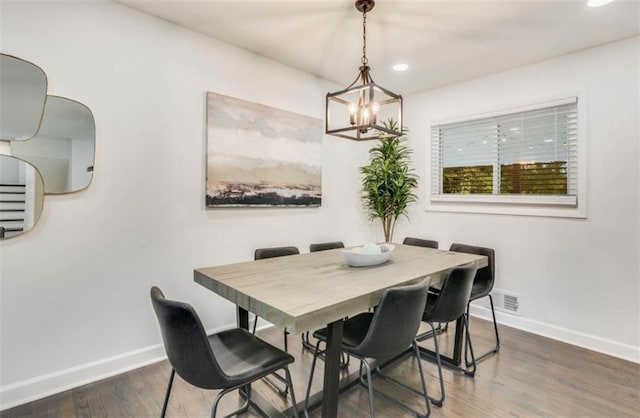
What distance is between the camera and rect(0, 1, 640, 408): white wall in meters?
2.12

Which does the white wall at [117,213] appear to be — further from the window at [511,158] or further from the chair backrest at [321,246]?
the window at [511,158]

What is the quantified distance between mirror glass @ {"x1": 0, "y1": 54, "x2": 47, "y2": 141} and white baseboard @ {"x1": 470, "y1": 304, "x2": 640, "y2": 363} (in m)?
4.23

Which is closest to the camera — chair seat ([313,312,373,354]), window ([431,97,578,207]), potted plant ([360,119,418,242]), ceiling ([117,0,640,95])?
chair seat ([313,312,373,354])

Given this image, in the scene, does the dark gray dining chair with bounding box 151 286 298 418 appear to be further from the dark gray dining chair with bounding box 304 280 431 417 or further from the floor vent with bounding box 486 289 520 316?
the floor vent with bounding box 486 289 520 316

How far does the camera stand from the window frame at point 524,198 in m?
3.01

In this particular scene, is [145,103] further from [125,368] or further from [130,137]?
[125,368]

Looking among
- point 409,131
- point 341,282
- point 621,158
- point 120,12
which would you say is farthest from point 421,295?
point 409,131

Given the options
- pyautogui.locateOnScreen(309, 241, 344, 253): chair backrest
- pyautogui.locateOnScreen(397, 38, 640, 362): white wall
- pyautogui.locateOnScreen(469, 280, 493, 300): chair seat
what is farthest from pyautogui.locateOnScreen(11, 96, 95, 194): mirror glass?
pyautogui.locateOnScreen(397, 38, 640, 362): white wall

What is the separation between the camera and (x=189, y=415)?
195 centimetres

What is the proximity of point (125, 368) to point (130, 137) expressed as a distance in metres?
1.68

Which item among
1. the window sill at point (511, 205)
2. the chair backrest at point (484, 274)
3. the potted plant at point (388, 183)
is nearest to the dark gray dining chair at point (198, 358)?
the chair backrest at point (484, 274)

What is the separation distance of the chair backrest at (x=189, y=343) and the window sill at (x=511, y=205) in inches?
128

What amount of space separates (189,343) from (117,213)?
1.50 m

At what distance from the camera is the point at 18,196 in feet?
6.62
